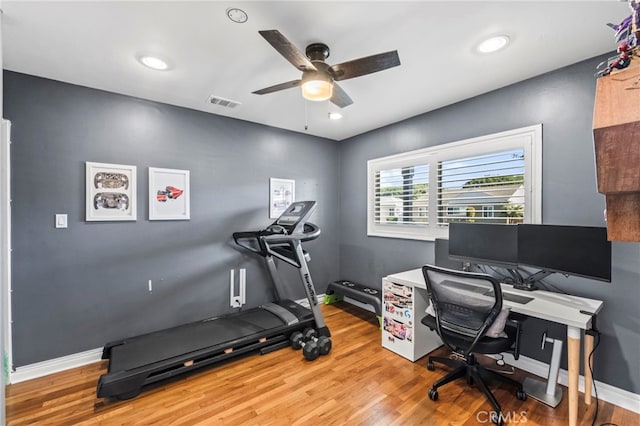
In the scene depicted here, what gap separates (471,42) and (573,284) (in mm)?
2087

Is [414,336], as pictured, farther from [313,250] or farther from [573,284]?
[313,250]

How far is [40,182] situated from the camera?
241 cm

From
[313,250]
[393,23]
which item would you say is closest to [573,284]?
[393,23]

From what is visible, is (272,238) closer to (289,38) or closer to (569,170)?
(289,38)

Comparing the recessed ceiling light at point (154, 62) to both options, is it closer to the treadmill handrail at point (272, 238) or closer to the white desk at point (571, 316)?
the treadmill handrail at point (272, 238)

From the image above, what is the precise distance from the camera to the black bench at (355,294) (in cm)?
336

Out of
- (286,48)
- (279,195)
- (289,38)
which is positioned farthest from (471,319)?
(279,195)

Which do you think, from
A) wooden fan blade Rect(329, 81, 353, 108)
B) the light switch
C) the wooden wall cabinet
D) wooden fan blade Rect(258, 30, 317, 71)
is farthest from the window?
the light switch

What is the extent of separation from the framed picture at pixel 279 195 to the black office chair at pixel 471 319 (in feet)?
7.61

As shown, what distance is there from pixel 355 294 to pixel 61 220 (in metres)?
3.26

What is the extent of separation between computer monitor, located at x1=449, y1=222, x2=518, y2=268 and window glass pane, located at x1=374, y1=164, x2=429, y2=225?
606mm

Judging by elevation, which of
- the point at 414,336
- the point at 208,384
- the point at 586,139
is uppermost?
the point at 586,139

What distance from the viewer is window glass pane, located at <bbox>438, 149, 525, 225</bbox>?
2557mm

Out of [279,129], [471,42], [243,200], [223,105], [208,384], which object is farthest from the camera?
[279,129]
